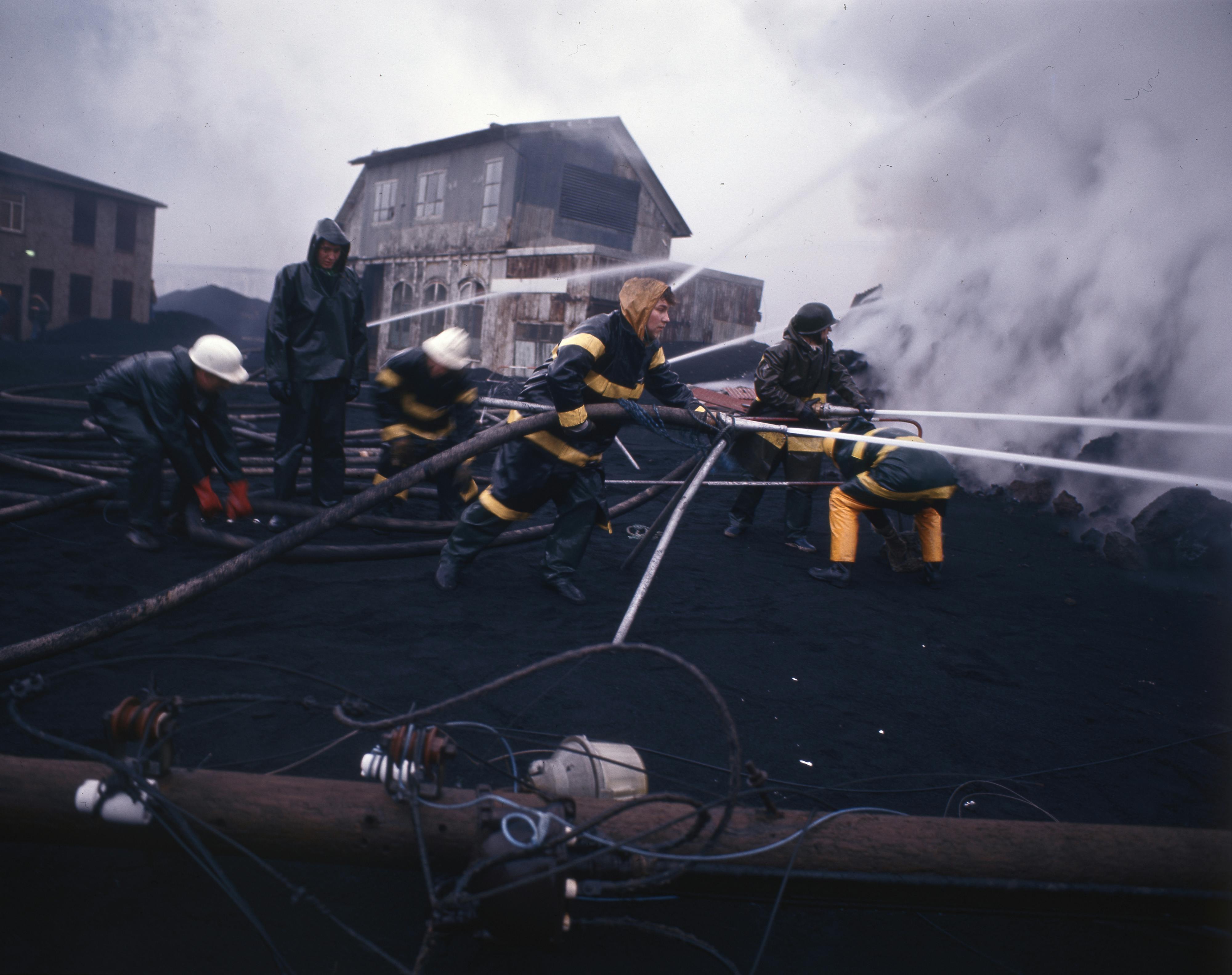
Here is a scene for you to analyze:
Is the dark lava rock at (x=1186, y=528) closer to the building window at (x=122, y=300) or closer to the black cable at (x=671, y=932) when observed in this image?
the black cable at (x=671, y=932)

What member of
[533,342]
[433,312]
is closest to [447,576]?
[533,342]

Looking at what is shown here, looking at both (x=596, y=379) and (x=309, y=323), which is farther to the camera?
(x=309, y=323)

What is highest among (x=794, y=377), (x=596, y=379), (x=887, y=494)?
(x=794, y=377)

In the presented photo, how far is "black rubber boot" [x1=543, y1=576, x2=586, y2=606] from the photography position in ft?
13.2

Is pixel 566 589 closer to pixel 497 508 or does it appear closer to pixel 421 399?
pixel 497 508

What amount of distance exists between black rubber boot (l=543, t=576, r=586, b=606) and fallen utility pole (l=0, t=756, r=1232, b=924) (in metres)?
2.25

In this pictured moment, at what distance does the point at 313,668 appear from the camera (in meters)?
2.96

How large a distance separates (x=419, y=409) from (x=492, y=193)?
54.2 ft

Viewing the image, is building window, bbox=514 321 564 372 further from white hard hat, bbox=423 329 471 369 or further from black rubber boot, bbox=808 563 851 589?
black rubber boot, bbox=808 563 851 589

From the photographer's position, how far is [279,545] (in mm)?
3303

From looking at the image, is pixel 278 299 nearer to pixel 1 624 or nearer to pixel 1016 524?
pixel 1 624

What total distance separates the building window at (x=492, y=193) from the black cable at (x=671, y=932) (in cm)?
1991

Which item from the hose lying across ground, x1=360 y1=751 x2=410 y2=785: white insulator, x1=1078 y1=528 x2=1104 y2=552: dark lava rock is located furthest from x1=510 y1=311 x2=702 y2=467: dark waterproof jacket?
x1=1078 y1=528 x2=1104 y2=552: dark lava rock

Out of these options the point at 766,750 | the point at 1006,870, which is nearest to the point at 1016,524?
the point at 766,750
